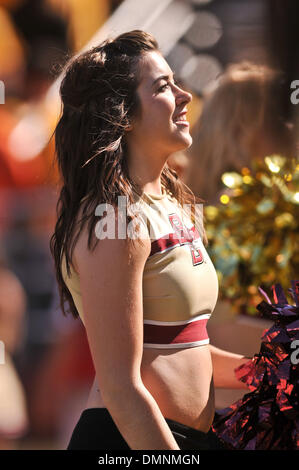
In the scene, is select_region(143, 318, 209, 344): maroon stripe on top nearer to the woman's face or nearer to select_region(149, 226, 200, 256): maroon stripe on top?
select_region(149, 226, 200, 256): maroon stripe on top

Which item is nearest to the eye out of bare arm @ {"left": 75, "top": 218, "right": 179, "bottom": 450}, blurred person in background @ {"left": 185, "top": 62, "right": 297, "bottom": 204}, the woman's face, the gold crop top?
the woman's face

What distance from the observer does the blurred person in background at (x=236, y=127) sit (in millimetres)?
2711

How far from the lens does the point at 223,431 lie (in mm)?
1402

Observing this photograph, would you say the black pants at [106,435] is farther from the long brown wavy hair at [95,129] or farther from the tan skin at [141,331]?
the long brown wavy hair at [95,129]

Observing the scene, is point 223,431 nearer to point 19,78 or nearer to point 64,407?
point 64,407

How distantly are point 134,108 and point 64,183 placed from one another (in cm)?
22

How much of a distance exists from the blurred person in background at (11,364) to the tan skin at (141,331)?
6.39ft

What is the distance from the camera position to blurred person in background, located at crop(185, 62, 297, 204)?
2711mm

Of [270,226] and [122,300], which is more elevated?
[270,226]

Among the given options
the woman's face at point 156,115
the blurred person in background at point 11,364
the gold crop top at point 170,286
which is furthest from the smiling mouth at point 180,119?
the blurred person in background at point 11,364

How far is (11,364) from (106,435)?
6.83 feet

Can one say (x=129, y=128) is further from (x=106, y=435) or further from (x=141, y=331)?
(x=106, y=435)

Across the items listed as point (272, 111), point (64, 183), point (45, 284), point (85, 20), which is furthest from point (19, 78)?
point (64, 183)

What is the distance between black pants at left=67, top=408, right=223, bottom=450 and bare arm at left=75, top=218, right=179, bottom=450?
0.29 ft
